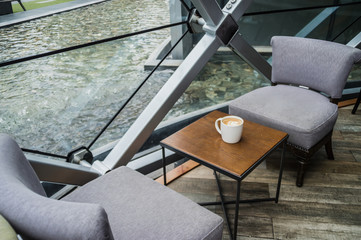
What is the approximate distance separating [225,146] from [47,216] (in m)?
0.77

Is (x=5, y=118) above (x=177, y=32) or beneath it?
beneath

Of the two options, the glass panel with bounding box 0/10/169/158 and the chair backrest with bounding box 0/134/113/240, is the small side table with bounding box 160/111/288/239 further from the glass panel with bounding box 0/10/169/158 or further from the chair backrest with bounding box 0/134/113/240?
the chair backrest with bounding box 0/134/113/240

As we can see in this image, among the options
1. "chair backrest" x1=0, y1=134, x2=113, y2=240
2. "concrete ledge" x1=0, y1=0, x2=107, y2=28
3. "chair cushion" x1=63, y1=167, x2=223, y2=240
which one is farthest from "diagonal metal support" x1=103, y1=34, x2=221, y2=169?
"chair backrest" x1=0, y1=134, x2=113, y2=240

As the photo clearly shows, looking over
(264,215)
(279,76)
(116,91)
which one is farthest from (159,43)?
(264,215)

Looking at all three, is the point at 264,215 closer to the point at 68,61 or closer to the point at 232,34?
the point at 232,34

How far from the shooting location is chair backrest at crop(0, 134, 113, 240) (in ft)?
1.49

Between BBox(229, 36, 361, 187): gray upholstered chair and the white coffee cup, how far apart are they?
0.31 metres

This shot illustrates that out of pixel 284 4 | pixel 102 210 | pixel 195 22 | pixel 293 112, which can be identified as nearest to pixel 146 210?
A: pixel 102 210

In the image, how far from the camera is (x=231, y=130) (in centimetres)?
111

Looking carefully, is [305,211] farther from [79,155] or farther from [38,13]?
[38,13]

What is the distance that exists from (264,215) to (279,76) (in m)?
0.80

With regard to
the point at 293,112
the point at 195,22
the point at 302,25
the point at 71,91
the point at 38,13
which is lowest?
the point at 293,112

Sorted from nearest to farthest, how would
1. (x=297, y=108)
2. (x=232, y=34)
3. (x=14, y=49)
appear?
(x=14, y=49), (x=297, y=108), (x=232, y=34)

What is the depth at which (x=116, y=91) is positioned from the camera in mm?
1598
